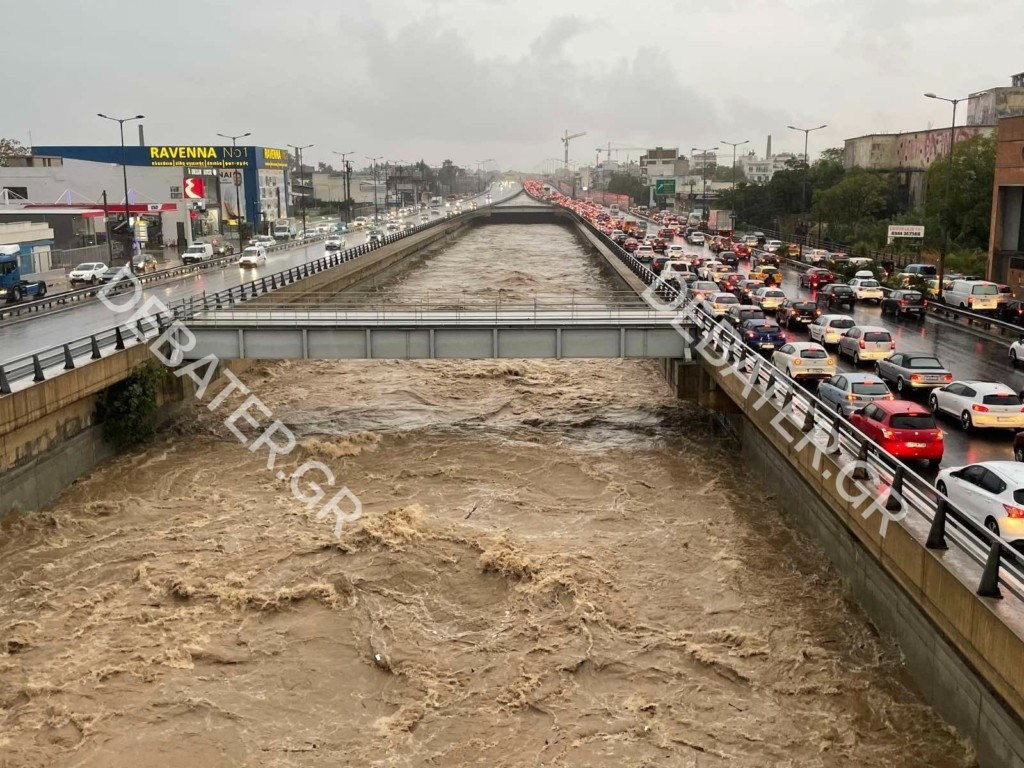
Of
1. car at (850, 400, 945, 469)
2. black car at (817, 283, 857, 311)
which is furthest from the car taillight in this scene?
black car at (817, 283, 857, 311)

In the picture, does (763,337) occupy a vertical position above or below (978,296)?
below

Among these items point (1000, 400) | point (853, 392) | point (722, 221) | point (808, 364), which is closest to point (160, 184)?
point (722, 221)

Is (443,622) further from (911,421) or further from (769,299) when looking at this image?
(769,299)

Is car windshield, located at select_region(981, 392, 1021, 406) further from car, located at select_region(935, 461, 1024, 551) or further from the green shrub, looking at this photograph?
the green shrub

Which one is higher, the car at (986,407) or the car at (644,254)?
the car at (644,254)

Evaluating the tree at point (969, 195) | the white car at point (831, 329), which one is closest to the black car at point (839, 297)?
the white car at point (831, 329)

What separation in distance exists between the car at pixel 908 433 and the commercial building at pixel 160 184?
64.5 meters

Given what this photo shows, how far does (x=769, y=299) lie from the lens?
1917 inches

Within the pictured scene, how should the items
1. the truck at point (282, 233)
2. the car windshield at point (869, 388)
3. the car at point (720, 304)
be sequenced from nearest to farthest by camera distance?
1. the car windshield at point (869, 388)
2. the car at point (720, 304)
3. the truck at point (282, 233)

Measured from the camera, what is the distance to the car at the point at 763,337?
35.5 meters

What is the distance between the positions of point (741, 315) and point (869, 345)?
7.25 m

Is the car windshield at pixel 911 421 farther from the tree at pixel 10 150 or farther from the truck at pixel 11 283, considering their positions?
the tree at pixel 10 150

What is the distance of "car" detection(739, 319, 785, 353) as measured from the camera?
35531mm

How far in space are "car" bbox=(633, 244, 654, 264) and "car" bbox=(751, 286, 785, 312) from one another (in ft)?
93.2
